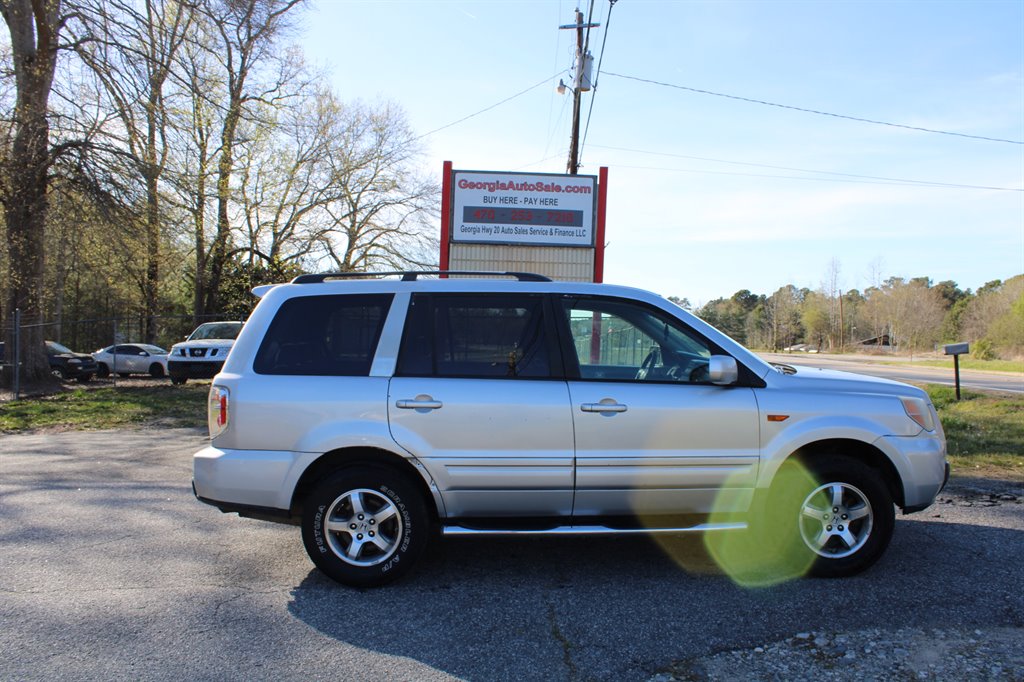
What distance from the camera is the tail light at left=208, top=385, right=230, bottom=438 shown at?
14.4 feet

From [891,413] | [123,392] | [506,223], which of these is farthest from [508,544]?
[123,392]

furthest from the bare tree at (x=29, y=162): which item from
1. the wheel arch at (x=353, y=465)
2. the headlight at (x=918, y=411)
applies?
the headlight at (x=918, y=411)

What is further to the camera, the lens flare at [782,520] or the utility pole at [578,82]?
the utility pole at [578,82]

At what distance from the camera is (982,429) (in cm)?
1072

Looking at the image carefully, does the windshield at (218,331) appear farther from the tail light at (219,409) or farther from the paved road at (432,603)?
the tail light at (219,409)

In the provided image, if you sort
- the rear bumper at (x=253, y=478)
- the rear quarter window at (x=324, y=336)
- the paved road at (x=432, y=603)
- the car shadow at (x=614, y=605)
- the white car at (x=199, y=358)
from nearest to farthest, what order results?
the paved road at (x=432, y=603) → the car shadow at (x=614, y=605) → the rear bumper at (x=253, y=478) → the rear quarter window at (x=324, y=336) → the white car at (x=199, y=358)

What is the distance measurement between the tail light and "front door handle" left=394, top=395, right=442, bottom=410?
105 cm

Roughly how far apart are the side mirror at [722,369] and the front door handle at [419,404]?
168cm

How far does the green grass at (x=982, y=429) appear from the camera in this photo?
880 centimetres

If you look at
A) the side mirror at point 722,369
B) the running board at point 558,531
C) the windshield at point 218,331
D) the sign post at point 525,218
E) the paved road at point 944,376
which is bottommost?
the running board at point 558,531

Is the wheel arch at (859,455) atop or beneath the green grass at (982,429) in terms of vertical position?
atop

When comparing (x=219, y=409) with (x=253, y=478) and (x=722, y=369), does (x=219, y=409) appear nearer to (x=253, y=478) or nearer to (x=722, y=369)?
(x=253, y=478)

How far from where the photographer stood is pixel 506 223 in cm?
1302

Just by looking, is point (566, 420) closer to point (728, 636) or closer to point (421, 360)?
point (421, 360)
